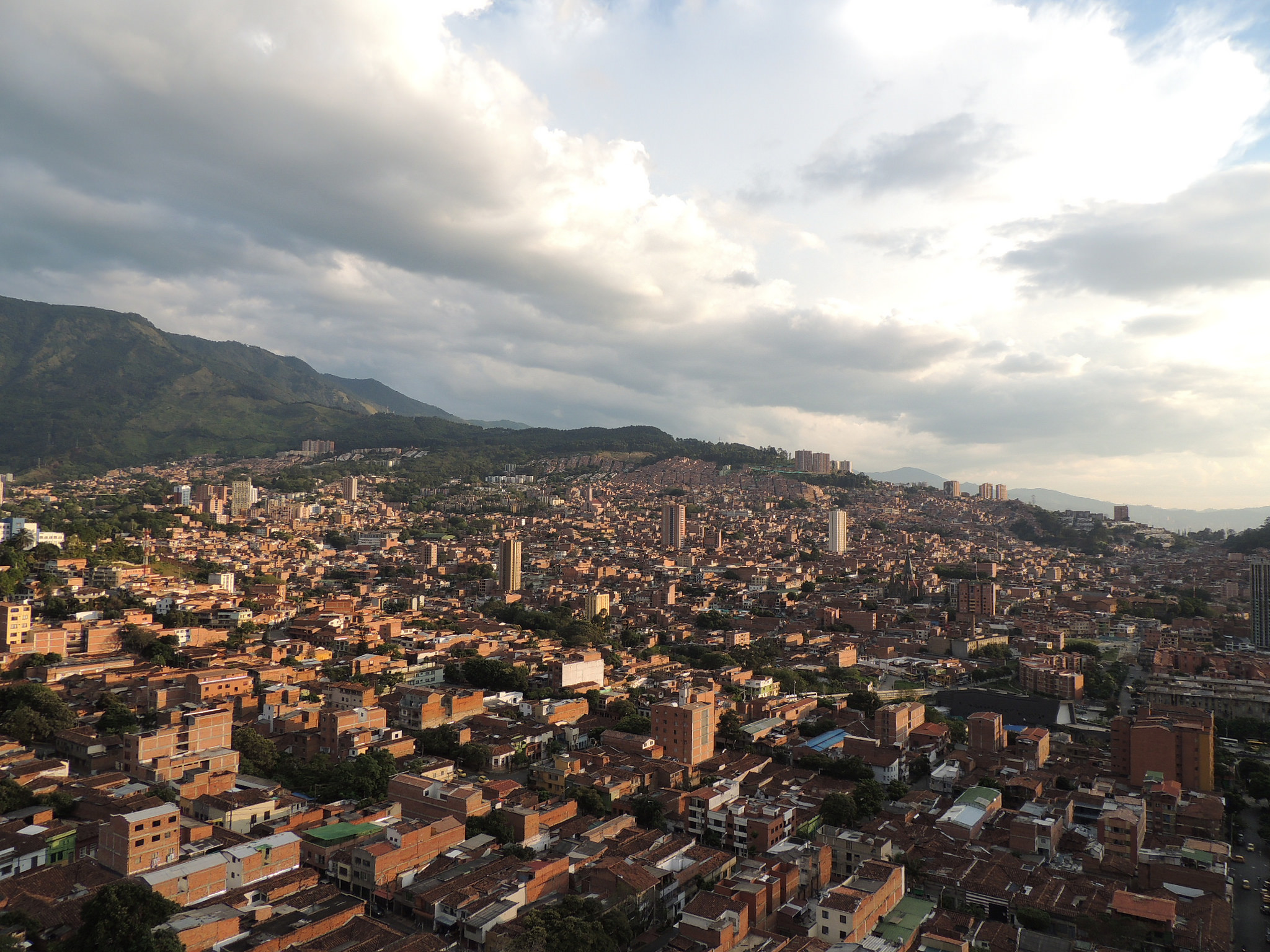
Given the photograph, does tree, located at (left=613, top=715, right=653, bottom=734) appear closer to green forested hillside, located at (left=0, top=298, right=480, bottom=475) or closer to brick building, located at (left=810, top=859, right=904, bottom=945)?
brick building, located at (left=810, top=859, right=904, bottom=945)

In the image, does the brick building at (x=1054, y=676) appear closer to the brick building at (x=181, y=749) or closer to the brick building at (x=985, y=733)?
the brick building at (x=985, y=733)

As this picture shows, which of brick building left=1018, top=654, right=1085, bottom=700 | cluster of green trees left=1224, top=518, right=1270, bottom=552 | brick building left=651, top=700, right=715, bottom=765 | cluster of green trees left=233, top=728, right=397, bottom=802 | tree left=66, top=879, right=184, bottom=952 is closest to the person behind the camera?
tree left=66, top=879, right=184, bottom=952

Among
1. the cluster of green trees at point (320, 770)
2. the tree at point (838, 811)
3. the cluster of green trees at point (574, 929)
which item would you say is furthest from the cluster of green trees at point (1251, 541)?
the cluster of green trees at point (320, 770)

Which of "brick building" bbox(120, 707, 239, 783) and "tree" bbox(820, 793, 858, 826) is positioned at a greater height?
"brick building" bbox(120, 707, 239, 783)

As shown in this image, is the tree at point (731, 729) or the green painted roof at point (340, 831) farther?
the tree at point (731, 729)

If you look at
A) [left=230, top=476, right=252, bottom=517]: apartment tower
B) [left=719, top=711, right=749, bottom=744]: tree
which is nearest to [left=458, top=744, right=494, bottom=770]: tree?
[left=719, top=711, right=749, bottom=744]: tree

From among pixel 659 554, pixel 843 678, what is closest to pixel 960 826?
pixel 843 678

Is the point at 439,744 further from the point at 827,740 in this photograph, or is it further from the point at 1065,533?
the point at 1065,533
